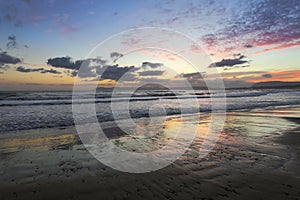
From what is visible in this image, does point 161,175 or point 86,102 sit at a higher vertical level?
point 161,175

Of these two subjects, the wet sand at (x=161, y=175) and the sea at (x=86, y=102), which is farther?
the sea at (x=86, y=102)

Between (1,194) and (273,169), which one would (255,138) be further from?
(1,194)

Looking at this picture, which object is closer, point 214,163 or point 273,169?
point 273,169

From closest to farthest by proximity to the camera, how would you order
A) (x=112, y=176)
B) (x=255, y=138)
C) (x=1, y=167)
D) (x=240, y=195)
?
(x=240, y=195)
(x=112, y=176)
(x=1, y=167)
(x=255, y=138)

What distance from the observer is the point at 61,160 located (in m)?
6.31

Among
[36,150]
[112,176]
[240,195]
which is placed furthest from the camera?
[36,150]

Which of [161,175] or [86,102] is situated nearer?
[161,175]

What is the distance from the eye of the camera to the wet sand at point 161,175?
426cm

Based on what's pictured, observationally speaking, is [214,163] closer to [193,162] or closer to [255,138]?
[193,162]

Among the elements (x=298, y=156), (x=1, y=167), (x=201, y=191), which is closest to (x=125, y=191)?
(x=201, y=191)

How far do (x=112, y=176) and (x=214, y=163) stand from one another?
2988mm

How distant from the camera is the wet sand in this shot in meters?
4.26

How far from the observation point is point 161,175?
5.19m

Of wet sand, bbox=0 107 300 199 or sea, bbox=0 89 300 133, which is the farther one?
sea, bbox=0 89 300 133
